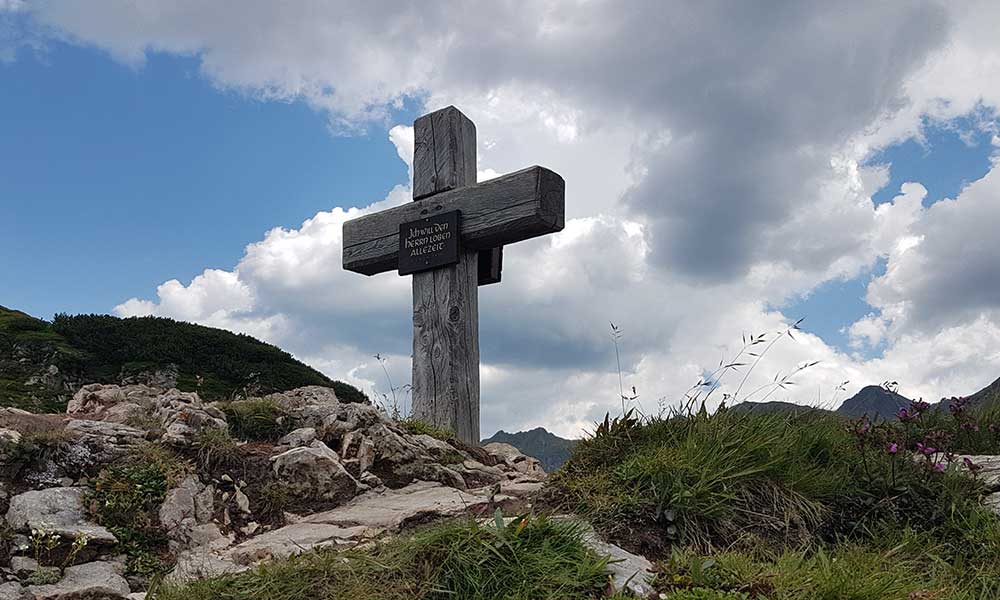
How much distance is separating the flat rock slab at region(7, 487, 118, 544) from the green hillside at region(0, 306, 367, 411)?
28.4 feet

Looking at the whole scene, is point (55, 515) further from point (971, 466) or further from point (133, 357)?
point (133, 357)

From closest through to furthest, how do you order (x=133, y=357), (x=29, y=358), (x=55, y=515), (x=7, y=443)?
(x=55, y=515) → (x=7, y=443) → (x=29, y=358) → (x=133, y=357)

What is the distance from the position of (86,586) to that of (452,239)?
5513 millimetres

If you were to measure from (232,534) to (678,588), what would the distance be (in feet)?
11.9

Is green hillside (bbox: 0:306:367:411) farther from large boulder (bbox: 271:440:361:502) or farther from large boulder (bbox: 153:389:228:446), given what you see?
large boulder (bbox: 271:440:361:502)

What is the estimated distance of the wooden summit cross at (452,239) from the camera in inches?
360

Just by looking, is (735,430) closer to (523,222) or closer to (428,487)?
(428,487)

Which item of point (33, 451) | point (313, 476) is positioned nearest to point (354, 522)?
point (313, 476)

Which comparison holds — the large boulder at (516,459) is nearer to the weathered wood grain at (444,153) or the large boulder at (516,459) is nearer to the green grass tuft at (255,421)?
the green grass tuft at (255,421)

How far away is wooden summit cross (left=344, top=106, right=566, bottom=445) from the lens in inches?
360

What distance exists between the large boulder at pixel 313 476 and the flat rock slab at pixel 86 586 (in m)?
1.52

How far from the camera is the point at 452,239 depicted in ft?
31.2

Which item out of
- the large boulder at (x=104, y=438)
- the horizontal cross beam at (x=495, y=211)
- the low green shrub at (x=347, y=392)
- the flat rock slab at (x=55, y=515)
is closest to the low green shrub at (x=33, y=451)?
the large boulder at (x=104, y=438)

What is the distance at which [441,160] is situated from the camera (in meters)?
9.95
